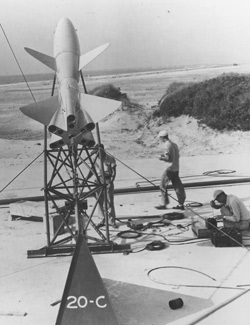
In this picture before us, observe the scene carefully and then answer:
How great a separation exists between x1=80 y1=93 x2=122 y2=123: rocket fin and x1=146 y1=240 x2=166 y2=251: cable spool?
234 centimetres

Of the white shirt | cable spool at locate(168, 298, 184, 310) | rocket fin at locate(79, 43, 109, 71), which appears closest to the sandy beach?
cable spool at locate(168, 298, 184, 310)

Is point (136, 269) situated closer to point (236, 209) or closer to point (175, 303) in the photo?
point (175, 303)

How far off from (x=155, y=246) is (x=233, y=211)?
1473mm

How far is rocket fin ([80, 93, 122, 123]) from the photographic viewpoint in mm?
7125

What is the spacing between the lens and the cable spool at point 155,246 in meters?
7.59

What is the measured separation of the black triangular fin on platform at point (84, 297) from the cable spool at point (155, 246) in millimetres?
2751

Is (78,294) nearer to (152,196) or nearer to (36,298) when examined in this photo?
(36,298)

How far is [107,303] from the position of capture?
15.9ft

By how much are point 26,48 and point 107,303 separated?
513 cm

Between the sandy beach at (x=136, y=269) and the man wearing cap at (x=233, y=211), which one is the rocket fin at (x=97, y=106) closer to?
→ the sandy beach at (x=136, y=269)

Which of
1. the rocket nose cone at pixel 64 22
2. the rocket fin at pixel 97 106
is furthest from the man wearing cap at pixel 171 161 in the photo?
the rocket nose cone at pixel 64 22

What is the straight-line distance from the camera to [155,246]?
7660 mm

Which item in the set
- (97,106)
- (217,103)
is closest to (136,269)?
(97,106)

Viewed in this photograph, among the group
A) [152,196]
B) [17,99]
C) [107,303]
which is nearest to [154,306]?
[107,303]
